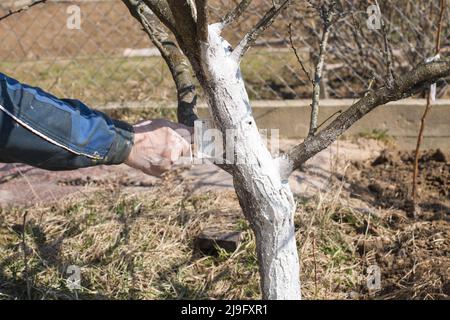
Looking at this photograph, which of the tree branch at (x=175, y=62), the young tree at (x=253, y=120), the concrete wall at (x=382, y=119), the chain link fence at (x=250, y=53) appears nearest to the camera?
the young tree at (x=253, y=120)

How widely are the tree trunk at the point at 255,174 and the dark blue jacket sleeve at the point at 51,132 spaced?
0.88 feet

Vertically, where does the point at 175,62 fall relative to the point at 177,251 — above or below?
above

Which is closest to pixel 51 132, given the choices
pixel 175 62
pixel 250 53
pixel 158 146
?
pixel 158 146

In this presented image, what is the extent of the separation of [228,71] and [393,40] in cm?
332

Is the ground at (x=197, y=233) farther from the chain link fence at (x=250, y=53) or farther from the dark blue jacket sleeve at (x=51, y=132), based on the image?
the chain link fence at (x=250, y=53)

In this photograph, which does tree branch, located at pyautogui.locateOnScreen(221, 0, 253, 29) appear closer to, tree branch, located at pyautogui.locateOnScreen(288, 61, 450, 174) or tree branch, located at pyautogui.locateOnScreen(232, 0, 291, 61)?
tree branch, located at pyautogui.locateOnScreen(232, 0, 291, 61)

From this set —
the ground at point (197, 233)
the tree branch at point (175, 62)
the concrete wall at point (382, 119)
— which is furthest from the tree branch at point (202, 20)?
the concrete wall at point (382, 119)

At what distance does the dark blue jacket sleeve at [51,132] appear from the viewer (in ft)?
5.74

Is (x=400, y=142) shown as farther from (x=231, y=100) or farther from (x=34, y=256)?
(x=231, y=100)

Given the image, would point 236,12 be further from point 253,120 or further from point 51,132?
point 51,132

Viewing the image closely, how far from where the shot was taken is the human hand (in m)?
1.89

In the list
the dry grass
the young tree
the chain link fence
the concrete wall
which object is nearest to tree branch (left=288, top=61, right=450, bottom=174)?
the young tree

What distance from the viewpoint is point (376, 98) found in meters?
1.92

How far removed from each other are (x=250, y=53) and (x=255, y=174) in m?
3.79
